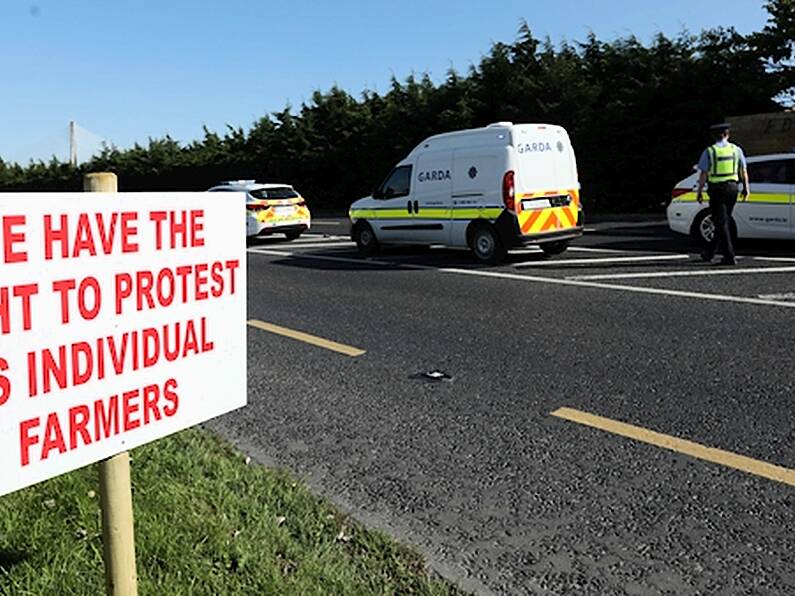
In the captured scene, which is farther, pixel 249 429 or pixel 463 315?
pixel 463 315

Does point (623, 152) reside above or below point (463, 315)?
above

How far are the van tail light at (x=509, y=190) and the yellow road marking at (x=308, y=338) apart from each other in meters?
4.78

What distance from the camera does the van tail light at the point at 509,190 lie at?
1088 centimetres

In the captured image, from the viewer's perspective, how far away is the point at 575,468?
3574 mm

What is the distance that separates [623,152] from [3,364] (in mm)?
20500

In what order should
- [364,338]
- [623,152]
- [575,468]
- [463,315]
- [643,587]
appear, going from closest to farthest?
[643,587]
[575,468]
[364,338]
[463,315]
[623,152]

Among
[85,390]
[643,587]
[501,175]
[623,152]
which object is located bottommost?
[643,587]

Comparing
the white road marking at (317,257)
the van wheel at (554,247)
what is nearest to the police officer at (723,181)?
the van wheel at (554,247)

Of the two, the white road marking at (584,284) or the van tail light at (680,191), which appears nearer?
the white road marking at (584,284)

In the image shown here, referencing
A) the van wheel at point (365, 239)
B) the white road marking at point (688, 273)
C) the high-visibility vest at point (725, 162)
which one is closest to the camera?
the white road marking at point (688, 273)

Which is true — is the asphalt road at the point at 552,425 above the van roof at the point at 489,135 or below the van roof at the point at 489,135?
below

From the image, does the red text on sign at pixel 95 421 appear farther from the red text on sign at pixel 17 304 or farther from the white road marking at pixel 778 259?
the white road marking at pixel 778 259

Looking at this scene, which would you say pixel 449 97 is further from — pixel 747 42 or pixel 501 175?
pixel 501 175

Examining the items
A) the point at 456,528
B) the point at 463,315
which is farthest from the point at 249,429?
the point at 463,315
